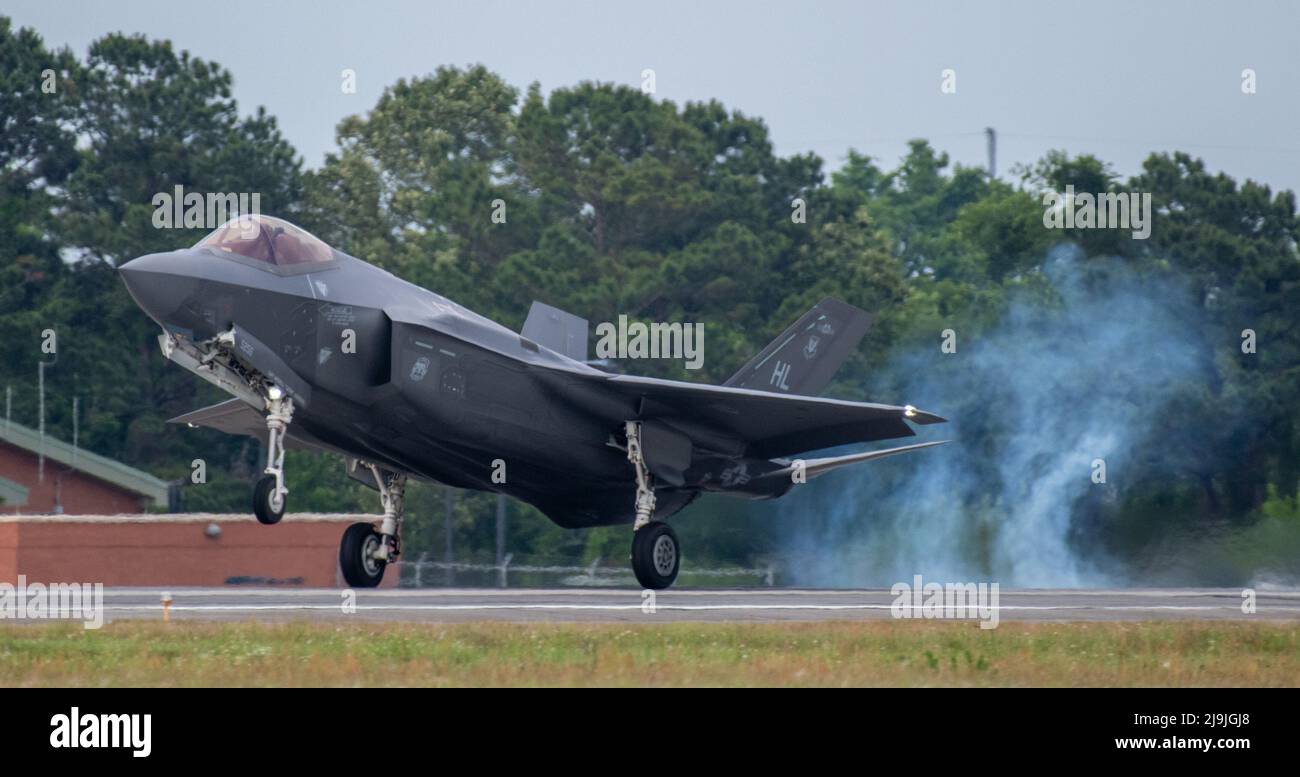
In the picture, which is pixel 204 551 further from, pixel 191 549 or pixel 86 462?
pixel 86 462

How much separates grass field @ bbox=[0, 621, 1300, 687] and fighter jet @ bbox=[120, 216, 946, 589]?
13.5 ft

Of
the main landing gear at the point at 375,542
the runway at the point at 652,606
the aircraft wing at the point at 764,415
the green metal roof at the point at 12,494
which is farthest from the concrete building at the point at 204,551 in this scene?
the green metal roof at the point at 12,494

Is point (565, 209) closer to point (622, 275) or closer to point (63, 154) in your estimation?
point (622, 275)

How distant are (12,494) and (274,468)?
75.7 feet

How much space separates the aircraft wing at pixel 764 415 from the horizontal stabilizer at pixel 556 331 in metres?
2.46

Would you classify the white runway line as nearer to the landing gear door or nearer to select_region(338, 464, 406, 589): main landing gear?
the landing gear door

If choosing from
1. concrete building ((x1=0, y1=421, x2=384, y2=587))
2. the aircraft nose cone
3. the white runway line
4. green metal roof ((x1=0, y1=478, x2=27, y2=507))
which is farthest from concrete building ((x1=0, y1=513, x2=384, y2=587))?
the aircraft nose cone

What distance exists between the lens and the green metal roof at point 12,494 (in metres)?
38.2

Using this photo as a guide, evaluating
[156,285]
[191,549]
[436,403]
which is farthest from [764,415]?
[191,549]

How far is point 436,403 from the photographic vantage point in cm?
1983

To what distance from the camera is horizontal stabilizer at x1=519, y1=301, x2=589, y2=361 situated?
2372 centimetres

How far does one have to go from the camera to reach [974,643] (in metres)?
14.9

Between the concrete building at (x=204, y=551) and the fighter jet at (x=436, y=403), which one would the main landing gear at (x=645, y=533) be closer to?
the fighter jet at (x=436, y=403)

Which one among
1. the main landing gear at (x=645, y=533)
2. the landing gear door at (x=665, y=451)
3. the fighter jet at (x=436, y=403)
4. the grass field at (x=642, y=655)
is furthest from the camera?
the landing gear door at (x=665, y=451)
